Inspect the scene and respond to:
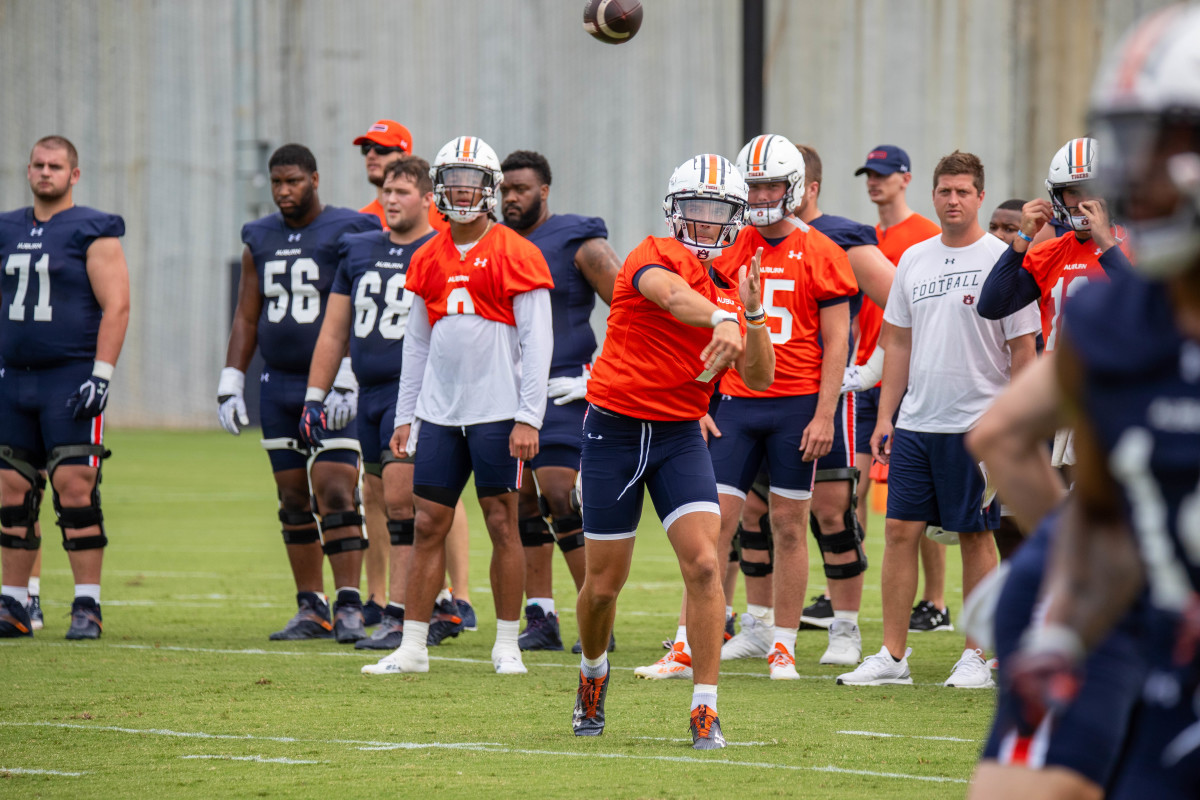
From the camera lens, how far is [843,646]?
752 cm

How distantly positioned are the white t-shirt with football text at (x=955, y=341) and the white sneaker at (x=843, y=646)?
3.66ft

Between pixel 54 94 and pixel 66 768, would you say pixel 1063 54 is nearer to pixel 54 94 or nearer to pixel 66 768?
pixel 54 94

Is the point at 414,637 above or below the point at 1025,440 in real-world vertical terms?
below

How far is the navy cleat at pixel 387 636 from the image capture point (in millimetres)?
7871

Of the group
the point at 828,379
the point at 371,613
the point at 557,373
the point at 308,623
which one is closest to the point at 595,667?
the point at 828,379

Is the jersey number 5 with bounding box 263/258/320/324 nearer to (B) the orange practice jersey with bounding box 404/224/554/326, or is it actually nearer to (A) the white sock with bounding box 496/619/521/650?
(B) the orange practice jersey with bounding box 404/224/554/326

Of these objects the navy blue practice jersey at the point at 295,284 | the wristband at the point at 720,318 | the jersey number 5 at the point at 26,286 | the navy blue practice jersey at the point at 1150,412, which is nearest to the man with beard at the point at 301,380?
the navy blue practice jersey at the point at 295,284

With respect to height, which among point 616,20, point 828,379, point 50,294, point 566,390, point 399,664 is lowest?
point 399,664

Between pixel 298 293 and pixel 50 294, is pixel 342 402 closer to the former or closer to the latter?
pixel 298 293

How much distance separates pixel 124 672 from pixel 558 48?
1728cm

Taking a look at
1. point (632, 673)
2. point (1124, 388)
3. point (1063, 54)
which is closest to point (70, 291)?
point (632, 673)

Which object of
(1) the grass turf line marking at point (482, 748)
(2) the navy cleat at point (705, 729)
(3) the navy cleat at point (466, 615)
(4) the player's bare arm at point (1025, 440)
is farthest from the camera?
(3) the navy cleat at point (466, 615)

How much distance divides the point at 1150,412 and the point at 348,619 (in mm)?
6381

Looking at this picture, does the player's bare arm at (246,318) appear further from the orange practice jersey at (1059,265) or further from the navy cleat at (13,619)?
the orange practice jersey at (1059,265)
